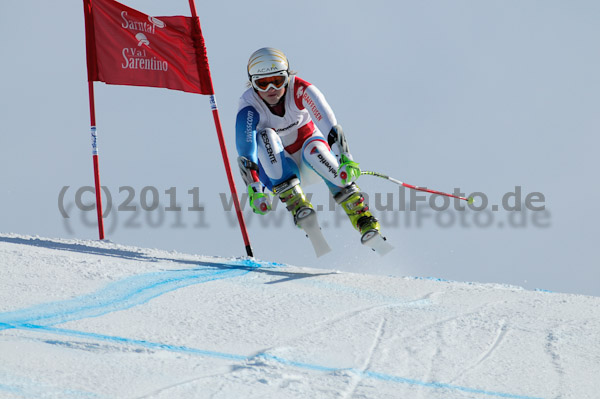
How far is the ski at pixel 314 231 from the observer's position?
5.95 m

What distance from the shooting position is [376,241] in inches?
237

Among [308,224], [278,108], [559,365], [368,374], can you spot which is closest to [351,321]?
[368,374]

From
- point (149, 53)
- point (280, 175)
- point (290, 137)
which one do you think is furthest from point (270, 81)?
point (149, 53)

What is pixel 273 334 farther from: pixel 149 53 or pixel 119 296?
pixel 149 53

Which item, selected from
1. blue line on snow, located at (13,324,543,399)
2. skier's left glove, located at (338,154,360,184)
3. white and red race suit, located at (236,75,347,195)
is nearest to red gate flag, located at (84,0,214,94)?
white and red race suit, located at (236,75,347,195)

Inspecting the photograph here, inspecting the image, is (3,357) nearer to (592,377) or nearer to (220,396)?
(220,396)

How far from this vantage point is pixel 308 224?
236 inches

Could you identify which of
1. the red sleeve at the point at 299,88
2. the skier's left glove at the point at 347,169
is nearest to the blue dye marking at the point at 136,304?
the skier's left glove at the point at 347,169

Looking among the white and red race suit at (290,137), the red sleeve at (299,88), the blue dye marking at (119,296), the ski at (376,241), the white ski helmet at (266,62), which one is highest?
the white ski helmet at (266,62)

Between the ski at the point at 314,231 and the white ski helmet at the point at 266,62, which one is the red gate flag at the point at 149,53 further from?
the ski at the point at 314,231

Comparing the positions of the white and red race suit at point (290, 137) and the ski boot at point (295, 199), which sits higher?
the white and red race suit at point (290, 137)

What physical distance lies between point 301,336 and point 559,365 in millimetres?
1461

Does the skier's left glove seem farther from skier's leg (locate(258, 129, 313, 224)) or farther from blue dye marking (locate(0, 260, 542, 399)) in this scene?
blue dye marking (locate(0, 260, 542, 399))

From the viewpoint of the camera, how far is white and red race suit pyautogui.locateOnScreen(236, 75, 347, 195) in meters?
5.98
